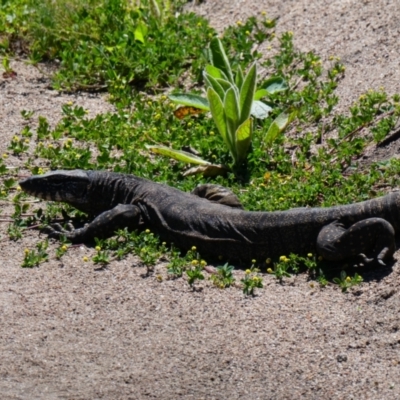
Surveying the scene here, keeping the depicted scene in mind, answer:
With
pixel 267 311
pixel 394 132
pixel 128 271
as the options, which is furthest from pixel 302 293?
pixel 394 132

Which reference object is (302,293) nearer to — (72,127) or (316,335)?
(316,335)

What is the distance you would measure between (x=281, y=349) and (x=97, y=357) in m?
1.22

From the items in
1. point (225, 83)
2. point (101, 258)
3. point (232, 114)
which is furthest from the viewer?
point (225, 83)

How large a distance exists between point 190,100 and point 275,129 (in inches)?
43.4

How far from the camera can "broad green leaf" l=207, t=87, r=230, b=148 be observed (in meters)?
10.1

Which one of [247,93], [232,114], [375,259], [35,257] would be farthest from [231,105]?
[375,259]

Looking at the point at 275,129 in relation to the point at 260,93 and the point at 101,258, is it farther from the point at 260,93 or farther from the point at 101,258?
the point at 101,258

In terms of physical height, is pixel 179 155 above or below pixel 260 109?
below

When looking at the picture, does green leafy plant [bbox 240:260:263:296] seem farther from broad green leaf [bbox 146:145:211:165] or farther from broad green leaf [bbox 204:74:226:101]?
broad green leaf [bbox 204:74:226:101]

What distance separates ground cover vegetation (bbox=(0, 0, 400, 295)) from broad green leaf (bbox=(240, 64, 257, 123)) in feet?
0.04

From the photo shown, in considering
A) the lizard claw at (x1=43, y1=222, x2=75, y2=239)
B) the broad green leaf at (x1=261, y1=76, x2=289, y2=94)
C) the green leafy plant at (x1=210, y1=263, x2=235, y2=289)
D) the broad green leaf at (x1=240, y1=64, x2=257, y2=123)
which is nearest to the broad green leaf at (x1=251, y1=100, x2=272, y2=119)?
the broad green leaf at (x1=261, y1=76, x2=289, y2=94)

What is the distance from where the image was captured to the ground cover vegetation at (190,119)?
30.1 feet

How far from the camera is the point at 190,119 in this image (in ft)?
37.4

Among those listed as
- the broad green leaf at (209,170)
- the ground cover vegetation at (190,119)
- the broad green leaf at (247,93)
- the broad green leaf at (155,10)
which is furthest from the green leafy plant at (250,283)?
the broad green leaf at (155,10)
